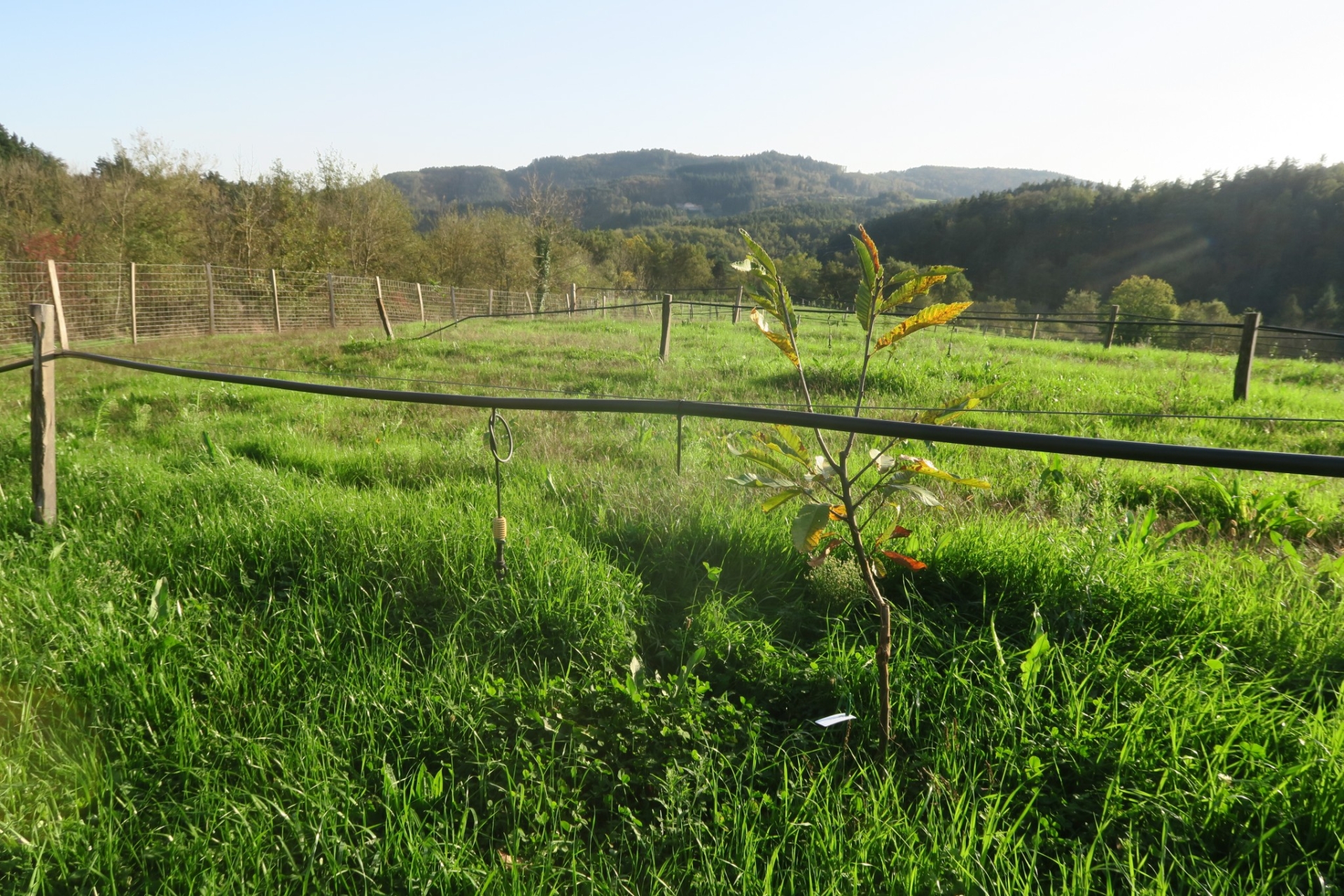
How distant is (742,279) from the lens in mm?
2285

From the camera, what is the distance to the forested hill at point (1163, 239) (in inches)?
2127

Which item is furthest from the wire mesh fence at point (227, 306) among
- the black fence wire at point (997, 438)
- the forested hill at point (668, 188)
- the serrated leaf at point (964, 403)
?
the forested hill at point (668, 188)

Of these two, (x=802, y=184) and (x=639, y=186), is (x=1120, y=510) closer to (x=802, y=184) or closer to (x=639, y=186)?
(x=639, y=186)

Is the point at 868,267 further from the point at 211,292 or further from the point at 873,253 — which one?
the point at 211,292

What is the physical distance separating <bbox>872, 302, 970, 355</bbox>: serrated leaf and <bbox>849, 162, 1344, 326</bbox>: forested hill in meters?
62.2

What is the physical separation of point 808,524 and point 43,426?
12.2 ft

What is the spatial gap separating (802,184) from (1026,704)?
644 feet

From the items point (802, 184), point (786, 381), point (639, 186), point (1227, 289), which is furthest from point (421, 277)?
point (802, 184)

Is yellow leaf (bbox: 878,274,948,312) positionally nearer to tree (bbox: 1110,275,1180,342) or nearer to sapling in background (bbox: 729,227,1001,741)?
sapling in background (bbox: 729,227,1001,741)

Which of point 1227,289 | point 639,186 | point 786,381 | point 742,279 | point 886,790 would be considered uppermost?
point 639,186

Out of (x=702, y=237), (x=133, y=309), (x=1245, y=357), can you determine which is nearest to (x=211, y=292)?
(x=133, y=309)

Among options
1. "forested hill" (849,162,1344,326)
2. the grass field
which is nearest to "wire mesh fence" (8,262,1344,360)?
the grass field

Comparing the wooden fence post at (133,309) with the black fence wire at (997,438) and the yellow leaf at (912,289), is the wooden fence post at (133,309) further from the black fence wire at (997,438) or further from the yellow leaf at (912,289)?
the yellow leaf at (912,289)

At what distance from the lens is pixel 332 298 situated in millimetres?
21516
